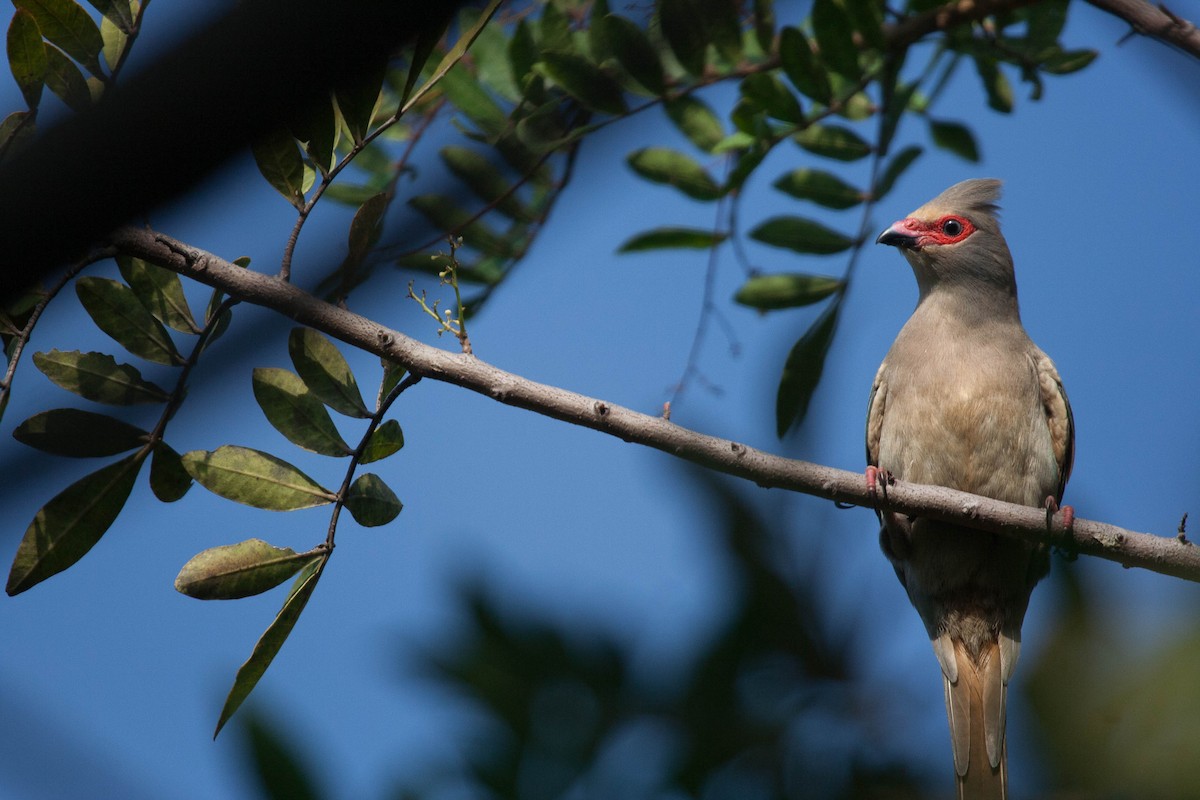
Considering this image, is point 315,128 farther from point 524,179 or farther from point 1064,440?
point 1064,440

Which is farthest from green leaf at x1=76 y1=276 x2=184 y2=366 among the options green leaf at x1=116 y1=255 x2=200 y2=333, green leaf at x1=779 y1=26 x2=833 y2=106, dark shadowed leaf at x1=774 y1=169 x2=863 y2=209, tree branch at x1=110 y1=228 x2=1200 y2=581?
dark shadowed leaf at x1=774 y1=169 x2=863 y2=209

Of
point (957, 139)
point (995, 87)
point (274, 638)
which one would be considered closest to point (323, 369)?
point (274, 638)

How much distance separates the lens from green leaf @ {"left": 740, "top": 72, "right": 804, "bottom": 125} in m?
4.02

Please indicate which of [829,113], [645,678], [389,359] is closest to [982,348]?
[829,113]

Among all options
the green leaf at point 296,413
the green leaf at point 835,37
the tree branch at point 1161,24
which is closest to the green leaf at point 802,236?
the green leaf at point 835,37

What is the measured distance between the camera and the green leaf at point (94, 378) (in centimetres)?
272

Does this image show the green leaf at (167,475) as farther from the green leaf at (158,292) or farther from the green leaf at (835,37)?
the green leaf at (835,37)

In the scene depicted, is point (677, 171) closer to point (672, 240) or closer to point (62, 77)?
point (672, 240)

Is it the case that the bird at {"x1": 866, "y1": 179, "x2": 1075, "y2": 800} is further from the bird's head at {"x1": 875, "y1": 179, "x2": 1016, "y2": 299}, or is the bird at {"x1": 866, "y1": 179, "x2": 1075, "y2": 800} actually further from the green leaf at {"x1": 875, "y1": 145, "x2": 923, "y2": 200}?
the green leaf at {"x1": 875, "y1": 145, "x2": 923, "y2": 200}

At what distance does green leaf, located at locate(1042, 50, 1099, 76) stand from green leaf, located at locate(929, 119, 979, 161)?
449mm

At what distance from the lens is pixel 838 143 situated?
447cm

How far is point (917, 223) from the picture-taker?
19.5 ft

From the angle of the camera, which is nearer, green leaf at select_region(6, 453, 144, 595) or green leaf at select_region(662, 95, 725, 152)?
green leaf at select_region(6, 453, 144, 595)

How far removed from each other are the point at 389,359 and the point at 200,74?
2.16 m
